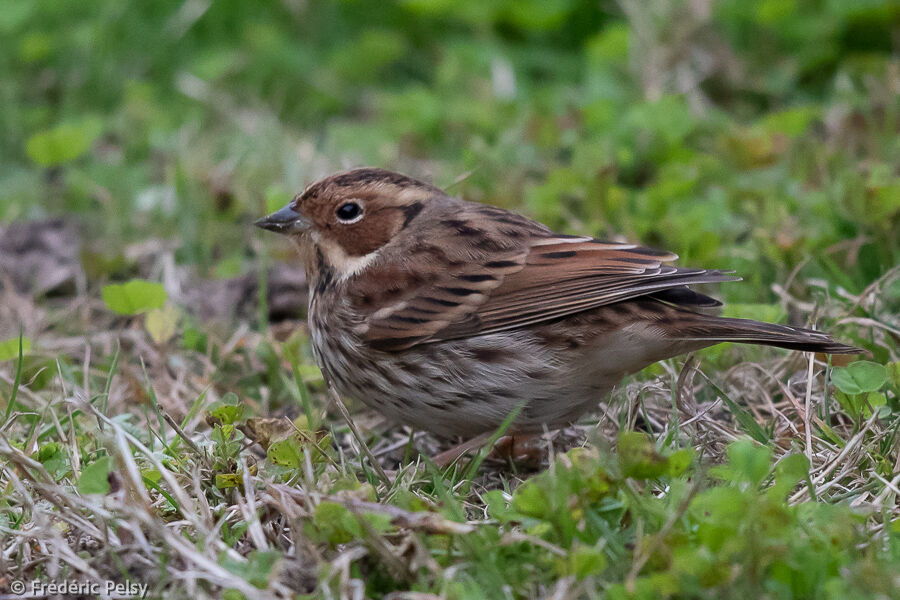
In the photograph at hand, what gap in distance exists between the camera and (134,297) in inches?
→ 166

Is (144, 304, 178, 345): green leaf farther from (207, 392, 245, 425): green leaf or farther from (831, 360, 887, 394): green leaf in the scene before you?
(831, 360, 887, 394): green leaf

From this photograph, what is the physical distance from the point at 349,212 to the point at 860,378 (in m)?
1.92

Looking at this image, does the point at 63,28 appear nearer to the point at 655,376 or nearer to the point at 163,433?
the point at 163,433

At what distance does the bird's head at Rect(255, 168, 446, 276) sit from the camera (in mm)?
4074

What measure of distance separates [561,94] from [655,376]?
11.2 feet

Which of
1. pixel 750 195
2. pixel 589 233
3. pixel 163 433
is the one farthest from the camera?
pixel 750 195

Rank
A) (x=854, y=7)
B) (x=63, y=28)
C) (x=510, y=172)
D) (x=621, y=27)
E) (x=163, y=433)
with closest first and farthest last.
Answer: (x=163, y=433)
(x=510, y=172)
(x=854, y=7)
(x=621, y=27)
(x=63, y=28)

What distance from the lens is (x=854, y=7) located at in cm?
656

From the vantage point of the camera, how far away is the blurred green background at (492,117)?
4.92m

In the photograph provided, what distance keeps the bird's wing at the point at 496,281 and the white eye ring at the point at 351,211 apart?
24 cm

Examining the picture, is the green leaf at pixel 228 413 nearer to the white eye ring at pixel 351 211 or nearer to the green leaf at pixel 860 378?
the white eye ring at pixel 351 211

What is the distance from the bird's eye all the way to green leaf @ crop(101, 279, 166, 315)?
78 centimetres

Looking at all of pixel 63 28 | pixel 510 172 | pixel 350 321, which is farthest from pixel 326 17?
pixel 350 321

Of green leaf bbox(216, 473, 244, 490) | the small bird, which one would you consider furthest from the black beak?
green leaf bbox(216, 473, 244, 490)
